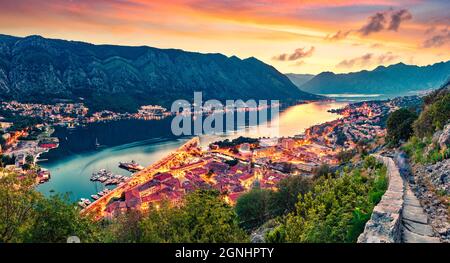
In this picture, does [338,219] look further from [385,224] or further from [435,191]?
[435,191]

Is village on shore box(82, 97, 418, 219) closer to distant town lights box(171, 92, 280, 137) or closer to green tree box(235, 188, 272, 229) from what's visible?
green tree box(235, 188, 272, 229)

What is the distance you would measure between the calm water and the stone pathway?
660 inches

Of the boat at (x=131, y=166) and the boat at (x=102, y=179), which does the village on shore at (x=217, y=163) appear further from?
the boat at (x=131, y=166)

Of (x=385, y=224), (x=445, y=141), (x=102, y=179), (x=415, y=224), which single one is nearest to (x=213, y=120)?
(x=102, y=179)

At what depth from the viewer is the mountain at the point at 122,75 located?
76.6 meters

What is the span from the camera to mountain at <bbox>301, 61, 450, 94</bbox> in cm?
11191

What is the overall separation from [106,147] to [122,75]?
6636cm

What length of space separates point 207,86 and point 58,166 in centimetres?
9307

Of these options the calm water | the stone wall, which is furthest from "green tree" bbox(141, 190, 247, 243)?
the calm water

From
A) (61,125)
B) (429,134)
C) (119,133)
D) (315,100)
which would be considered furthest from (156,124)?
(315,100)

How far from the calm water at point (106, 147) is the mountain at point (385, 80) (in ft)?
243

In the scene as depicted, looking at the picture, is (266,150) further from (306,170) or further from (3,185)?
(3,185)

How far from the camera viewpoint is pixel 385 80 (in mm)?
131250

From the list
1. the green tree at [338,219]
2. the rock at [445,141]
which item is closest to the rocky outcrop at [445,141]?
the rock at [445,141]
